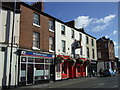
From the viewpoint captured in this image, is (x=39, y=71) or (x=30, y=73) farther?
(x=39, y=71)

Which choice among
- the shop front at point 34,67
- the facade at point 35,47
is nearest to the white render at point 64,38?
the facade at point 35,47

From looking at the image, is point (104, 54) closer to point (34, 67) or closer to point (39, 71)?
point (39, 71)

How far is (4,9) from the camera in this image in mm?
14578

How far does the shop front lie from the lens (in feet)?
49.6

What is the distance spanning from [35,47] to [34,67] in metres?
2.44

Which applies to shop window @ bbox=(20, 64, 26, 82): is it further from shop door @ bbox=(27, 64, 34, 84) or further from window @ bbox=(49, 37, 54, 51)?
window @ bbox=(49, 37, 54, 51)

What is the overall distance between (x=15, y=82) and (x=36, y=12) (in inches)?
354

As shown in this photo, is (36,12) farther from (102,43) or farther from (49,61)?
(102,43)

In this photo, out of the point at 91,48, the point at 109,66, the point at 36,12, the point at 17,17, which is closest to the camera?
the point at 17,17

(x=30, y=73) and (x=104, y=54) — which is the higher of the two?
(x=104, y=54)

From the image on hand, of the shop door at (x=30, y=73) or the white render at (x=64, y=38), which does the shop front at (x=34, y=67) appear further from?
the white render at (x=64, y=38)

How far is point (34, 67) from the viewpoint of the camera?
54.4 ft

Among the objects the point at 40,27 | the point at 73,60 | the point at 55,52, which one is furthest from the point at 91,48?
the point at 40,27

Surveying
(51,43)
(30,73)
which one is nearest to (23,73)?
(30,73)
